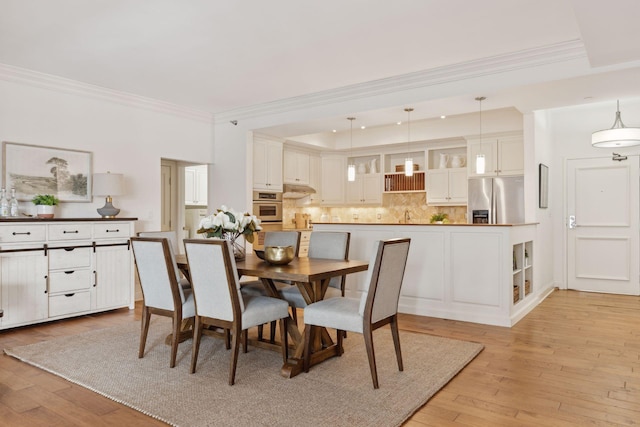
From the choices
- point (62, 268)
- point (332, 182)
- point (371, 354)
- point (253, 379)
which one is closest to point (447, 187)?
point (332, 182)

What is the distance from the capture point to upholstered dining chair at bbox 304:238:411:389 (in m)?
2.75

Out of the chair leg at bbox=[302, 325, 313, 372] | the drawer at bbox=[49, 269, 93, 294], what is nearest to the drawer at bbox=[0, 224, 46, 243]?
the drawer at bbox=[49, 269, 93, 294]

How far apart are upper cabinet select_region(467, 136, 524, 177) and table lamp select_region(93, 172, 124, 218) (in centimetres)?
494

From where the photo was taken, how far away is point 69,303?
4613mm

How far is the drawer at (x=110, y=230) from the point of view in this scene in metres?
4.85

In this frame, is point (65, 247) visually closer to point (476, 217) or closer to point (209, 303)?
point (209, 303)

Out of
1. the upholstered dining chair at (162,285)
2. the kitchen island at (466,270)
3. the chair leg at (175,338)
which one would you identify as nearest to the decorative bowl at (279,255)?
the upholstered dining chair at (162,285)

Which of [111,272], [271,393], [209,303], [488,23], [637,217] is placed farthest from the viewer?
[637,217]

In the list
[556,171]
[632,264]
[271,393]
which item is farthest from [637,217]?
[271,393]

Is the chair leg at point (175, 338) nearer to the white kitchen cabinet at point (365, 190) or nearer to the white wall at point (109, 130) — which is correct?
the white wall at point (109, 130)

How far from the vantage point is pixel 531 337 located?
396 cm

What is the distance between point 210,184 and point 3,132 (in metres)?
2.78

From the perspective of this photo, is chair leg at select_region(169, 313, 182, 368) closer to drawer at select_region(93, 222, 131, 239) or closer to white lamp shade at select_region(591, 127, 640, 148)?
drawer at select_region(93, 222, 131, 239)

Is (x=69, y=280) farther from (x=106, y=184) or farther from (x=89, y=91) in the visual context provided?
(x=89, y=91)
